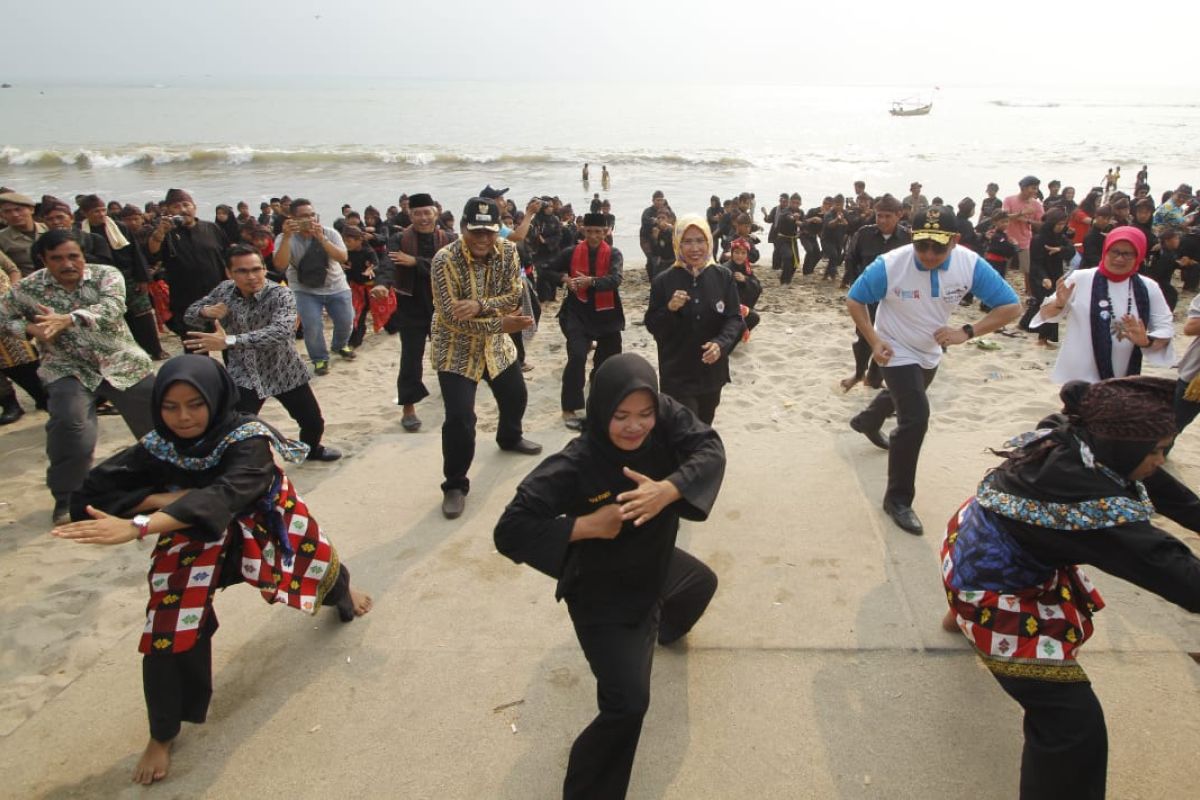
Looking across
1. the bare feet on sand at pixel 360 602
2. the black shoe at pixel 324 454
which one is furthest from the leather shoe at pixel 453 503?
the black shoe at pixel 324 454

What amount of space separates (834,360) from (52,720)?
21.9 ft

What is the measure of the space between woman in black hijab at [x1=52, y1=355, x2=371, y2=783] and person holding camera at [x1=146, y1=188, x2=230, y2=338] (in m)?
5.35

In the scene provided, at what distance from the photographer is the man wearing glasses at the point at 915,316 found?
3.73m

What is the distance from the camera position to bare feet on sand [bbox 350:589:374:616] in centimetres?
325

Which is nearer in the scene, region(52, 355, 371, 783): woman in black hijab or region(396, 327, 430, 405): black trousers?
region(52, 355, 371, 783): woman in black hijab

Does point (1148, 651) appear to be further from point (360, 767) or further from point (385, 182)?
point (385, 182)

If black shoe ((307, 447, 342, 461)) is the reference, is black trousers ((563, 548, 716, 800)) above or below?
above

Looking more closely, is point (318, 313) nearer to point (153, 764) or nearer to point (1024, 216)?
point (153, 764)

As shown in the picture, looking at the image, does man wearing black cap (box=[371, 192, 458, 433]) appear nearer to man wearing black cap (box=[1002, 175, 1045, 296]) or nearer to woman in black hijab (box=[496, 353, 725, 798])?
woman in black hijab (box=[496, 353, 725, 798])

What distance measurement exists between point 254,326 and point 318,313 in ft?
9.16

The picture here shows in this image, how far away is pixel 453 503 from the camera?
422 cm

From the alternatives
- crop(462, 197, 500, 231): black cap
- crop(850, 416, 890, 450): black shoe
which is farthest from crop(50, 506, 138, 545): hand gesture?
crop(850, 416, 890, 450): black shoe

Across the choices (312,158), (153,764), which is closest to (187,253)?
(153,764)

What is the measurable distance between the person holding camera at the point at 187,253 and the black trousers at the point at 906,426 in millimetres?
6567
